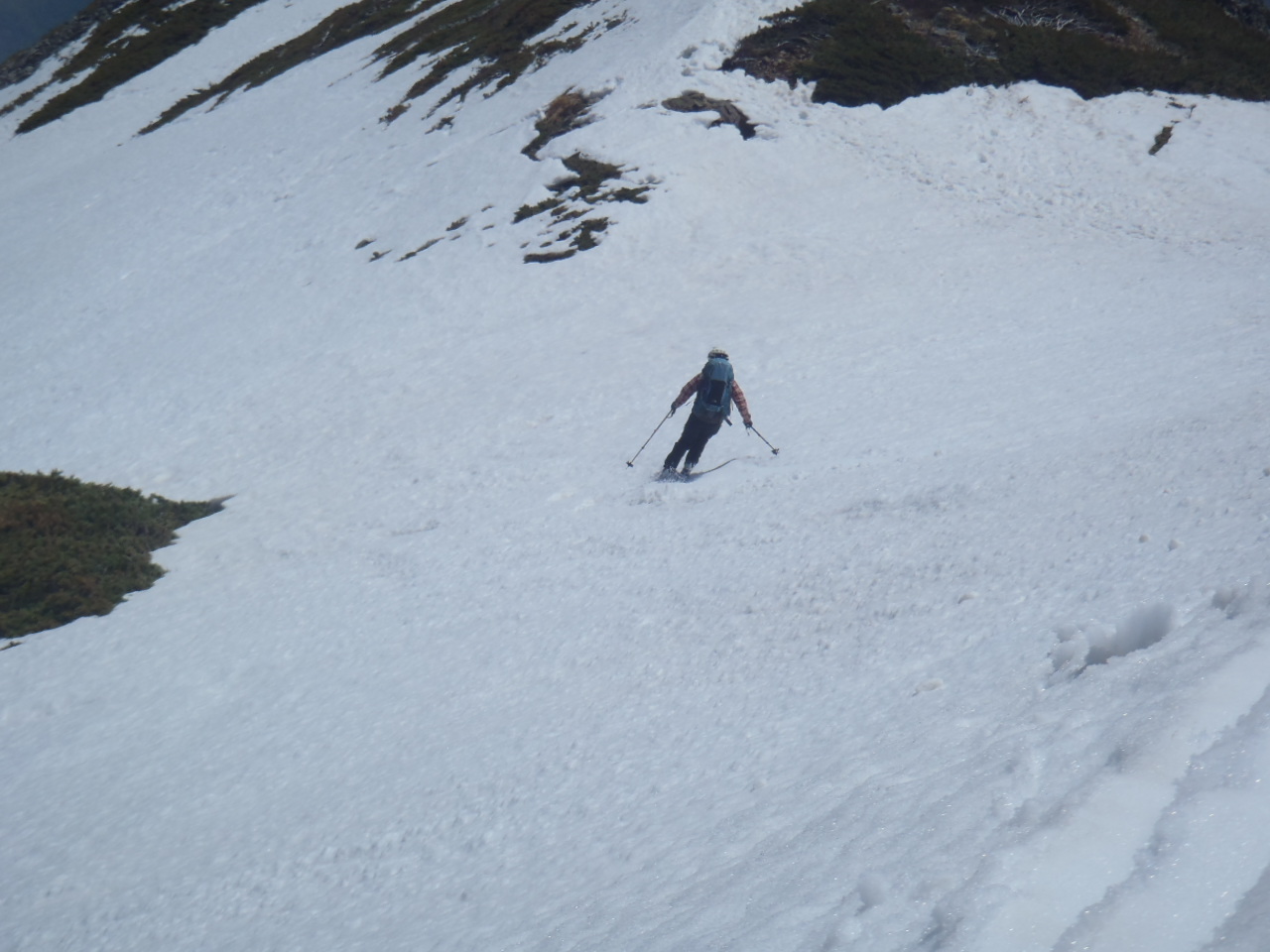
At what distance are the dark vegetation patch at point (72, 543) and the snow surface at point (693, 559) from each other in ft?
1.59

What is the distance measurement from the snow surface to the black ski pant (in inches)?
28.8

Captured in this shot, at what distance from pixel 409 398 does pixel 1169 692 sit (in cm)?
1368

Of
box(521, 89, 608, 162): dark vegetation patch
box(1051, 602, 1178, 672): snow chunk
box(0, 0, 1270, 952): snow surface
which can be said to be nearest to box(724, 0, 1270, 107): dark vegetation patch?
box(0, 0, 1270, 952): snow surface

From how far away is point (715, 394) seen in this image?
37.9 ft

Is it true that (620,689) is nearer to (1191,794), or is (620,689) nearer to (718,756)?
(718,756)

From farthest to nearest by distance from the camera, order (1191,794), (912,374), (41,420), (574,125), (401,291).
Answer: (574,125) → (401,291) → (41,420) → (912,374) → (1191,794)

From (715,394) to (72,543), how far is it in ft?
27.0

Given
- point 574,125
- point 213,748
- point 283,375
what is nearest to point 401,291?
point 283,375

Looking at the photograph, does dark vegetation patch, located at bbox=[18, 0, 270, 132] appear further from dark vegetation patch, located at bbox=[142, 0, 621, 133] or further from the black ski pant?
the black ski pant

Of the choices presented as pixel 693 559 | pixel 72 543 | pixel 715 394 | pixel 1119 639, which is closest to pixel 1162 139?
pixel 715 394

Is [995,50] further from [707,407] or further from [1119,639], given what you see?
[1119,639]

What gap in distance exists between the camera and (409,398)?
52.8 feet

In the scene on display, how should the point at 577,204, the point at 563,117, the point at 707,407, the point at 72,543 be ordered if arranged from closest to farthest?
the point at 707,407
the point at 72,543
the point at 577,204
the point at 563,117

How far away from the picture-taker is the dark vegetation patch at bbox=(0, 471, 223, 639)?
34.5 ft
